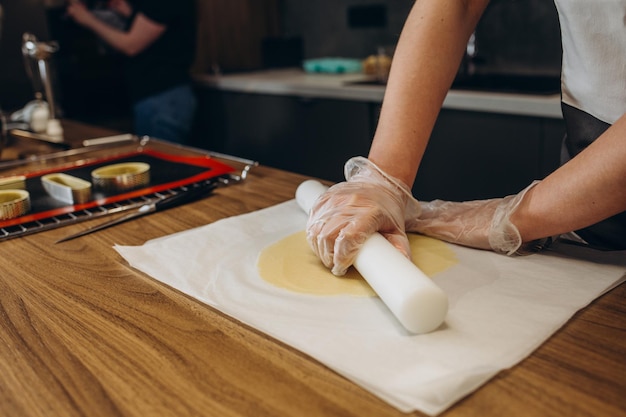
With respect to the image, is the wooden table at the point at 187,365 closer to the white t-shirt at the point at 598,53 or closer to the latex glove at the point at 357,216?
the latex glove at the point at 357,216

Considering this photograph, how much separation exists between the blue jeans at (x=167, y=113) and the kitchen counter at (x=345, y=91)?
0.22 metres

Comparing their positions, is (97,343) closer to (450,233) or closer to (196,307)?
(196,307)

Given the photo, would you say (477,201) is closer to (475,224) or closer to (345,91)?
(475,224)

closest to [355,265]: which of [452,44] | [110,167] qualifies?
[452,44]

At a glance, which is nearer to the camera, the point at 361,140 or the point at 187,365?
the point at 187,365

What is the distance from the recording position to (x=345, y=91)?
7.59 feet

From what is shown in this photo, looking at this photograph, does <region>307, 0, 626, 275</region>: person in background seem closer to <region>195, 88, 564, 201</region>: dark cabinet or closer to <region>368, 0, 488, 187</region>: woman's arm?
<region>368, 0, 488, 187</region>: woman's arm

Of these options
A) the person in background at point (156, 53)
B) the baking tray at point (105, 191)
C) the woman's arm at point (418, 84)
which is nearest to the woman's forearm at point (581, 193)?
the woman's arm at point (418, 84)

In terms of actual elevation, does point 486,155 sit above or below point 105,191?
below

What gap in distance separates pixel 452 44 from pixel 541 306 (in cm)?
48

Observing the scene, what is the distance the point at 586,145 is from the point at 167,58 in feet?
7.34

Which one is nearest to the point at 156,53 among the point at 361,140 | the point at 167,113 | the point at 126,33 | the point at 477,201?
the point at 126,33

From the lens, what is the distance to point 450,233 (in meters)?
0.81

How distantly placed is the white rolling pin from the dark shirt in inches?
89.0
